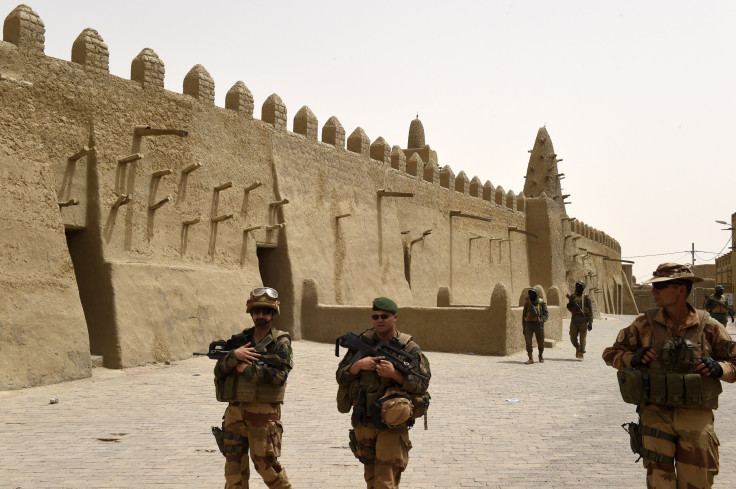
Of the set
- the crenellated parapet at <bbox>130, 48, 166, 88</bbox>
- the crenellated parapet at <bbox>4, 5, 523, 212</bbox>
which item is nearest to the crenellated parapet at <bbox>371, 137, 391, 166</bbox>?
the crenellated parapet at <bbox>4, 5, 523, 212</bbox>

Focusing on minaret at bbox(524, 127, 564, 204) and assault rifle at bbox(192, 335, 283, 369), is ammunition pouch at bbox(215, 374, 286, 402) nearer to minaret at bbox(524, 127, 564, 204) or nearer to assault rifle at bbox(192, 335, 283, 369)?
assault rifle at bbox(192, 335, 283, 369)

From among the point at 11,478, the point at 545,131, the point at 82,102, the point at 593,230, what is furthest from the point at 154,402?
the point at 593,230

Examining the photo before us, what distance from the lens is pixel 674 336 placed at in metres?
4.66

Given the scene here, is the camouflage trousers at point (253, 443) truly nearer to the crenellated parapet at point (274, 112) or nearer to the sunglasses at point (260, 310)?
the sunglasses at point (260, 310)

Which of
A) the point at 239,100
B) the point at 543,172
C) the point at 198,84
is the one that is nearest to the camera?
the point at 198,84

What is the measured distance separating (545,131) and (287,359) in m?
32.2

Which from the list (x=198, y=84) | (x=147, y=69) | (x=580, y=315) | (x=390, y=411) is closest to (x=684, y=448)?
(x=390, y=411)

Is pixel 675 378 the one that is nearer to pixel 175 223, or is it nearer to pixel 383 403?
pixel 383 403

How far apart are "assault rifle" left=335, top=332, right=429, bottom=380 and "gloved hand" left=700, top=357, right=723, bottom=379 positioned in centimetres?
169

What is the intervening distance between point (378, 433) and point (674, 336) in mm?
1967

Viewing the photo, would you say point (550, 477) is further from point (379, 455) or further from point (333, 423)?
point (333, 423)

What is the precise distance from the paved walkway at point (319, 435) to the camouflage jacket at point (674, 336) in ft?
4.13

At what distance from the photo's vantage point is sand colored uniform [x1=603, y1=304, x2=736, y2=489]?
14.5ft

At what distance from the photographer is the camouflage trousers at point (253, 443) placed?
475 cm
